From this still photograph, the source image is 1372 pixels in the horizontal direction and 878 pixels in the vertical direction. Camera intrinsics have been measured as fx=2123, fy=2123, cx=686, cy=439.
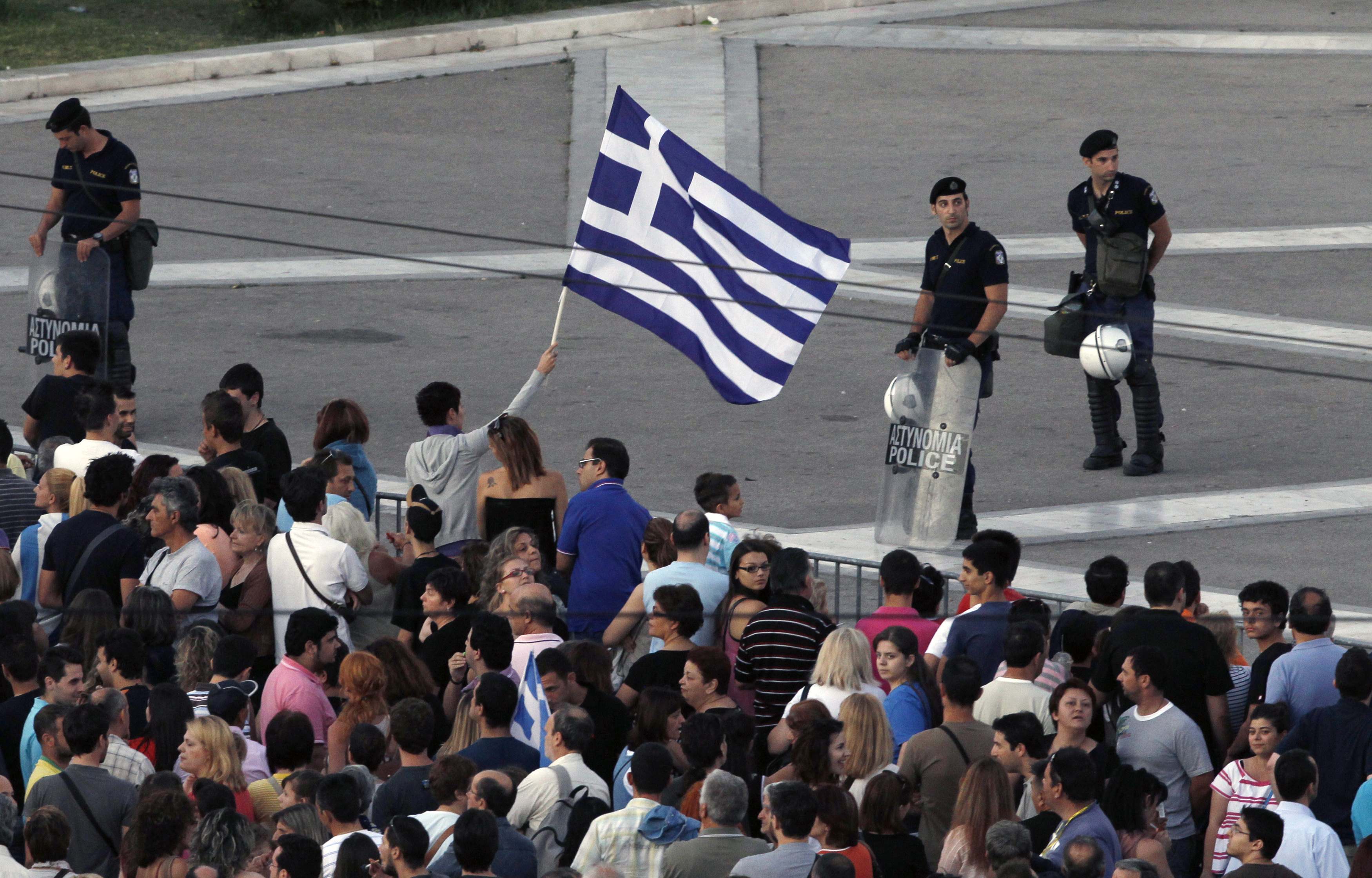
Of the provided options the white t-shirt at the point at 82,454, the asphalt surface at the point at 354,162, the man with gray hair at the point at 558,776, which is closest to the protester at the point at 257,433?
the white t-shirt at the point at 82,454

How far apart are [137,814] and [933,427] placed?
19.9 feet

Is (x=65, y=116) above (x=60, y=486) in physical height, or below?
above

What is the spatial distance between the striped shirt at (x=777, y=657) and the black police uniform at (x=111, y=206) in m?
6.35

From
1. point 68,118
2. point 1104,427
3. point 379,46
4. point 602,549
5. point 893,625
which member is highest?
point 379,46

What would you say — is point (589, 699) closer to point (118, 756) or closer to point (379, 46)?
point (118, 756)

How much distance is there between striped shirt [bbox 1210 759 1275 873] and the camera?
23.7 ft

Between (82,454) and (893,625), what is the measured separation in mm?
3826

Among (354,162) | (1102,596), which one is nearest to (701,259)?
(1102,596)

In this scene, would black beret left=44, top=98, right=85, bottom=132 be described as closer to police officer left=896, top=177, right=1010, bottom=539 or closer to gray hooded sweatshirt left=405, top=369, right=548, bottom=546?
gray hooded sweatshirt left=405, top=369, right=548, bottom=546

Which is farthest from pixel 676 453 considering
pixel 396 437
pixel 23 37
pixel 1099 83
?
pixel 23 37

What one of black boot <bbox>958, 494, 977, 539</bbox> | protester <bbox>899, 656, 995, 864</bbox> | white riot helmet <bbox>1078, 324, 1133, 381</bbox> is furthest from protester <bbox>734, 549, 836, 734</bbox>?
white riot helmet <bbox>1078, 324, 1133, 381</bbox>

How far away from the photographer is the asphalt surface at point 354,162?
18625 millimetres

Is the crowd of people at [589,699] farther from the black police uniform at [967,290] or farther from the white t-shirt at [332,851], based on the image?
the black police uniform at [967,290]

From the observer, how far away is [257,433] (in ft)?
33.4
